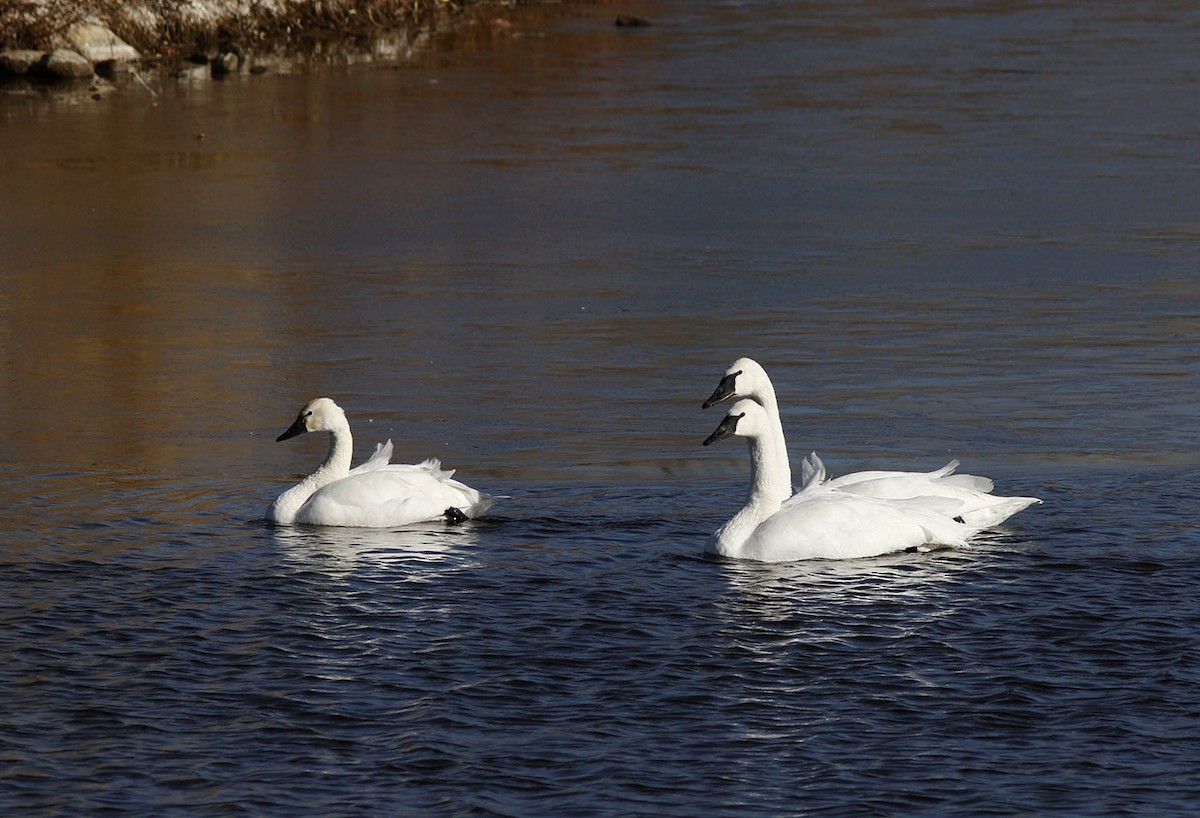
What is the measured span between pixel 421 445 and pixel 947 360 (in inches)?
159

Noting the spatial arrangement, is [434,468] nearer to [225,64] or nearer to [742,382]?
[742,382]

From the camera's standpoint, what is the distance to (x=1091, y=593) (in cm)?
898

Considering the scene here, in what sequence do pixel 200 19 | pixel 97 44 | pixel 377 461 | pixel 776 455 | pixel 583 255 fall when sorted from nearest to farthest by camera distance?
pixel 776 455 < pixel 377 461 < pixel 583 255 < pixel 97 44 < pixel 200 19

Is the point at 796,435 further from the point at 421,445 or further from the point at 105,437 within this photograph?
the point at 105,437

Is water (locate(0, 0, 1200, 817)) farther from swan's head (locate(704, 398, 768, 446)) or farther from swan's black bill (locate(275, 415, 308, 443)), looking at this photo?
swan's head (locate(704, 398, 768, 446))

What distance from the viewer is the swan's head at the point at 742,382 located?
1030cm

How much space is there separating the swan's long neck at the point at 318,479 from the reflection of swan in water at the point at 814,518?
85.9 inches

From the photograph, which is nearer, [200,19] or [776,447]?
[776,447]

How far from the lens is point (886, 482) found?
10297mm

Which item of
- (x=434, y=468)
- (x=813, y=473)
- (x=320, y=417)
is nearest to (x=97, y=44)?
(x=320, y=417)

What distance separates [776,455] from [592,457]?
66.0 inches

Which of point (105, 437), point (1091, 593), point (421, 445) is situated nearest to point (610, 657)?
point (1091, 593)

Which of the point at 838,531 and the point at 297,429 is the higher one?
the point at 297,429

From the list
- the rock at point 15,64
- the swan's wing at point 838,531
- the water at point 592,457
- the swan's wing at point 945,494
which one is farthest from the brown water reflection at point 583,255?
the rock at point 15,64
